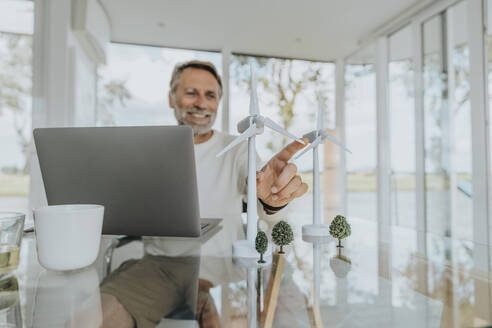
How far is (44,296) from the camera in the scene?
43cm

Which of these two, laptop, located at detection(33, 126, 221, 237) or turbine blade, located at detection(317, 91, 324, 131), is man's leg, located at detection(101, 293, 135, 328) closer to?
laptop, located at detection(33, 126, 221, 237)

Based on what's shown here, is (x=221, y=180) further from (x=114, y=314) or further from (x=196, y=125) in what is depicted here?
(x=114, y=314)

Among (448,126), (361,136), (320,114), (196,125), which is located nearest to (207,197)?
A: (196,125)

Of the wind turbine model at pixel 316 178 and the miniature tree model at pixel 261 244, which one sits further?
the wind turbine model at pixel 316 178

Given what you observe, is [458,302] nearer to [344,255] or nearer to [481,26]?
[344,255]

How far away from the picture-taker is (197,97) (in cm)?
206

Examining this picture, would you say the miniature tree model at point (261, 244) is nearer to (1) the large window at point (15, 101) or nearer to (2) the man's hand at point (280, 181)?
(2) the man's hand at point (280, 181)

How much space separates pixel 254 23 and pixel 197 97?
1782 mm

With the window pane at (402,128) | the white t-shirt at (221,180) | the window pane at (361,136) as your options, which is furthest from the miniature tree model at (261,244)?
the window pane at (361,136)

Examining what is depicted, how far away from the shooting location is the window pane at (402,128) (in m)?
3.14

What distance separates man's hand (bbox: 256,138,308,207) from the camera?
0.90m

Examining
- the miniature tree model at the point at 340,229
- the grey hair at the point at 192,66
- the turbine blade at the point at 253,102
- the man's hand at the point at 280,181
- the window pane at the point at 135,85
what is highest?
the window pane at the point at 135,85

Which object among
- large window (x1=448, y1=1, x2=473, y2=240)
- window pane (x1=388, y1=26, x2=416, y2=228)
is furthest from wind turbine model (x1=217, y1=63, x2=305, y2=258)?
window pane (x1=388, y1=26, x2=416, y2=228)

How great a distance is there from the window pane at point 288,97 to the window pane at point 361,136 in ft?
0.98
